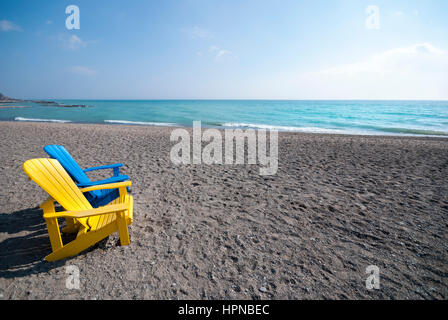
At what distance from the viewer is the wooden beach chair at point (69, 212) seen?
211cm

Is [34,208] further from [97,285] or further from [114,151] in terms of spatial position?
[114,151]

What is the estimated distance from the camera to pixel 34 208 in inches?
133

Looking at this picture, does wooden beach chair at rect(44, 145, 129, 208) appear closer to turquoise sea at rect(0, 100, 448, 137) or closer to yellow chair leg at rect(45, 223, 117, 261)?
yellow chair leg at rect(45, 223, 117, 261)

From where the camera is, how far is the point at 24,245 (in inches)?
98.3

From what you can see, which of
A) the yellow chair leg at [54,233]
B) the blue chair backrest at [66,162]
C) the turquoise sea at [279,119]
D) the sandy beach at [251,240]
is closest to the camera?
the sandy beach at [251,240]

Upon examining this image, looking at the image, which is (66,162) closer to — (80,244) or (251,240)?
(80,244)

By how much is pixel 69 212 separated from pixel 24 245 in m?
1.05

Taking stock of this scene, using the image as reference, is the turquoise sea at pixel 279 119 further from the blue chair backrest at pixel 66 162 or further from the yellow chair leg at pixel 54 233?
the yellow chair leg at pixel 54 233

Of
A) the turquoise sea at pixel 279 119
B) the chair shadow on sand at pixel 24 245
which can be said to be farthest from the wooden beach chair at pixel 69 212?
the turquoise sea at pixel 279 119

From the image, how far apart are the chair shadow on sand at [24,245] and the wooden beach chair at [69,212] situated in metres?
0.17

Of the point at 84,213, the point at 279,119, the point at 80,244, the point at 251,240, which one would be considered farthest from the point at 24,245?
the point at 279,119

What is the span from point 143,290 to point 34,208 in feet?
8.99

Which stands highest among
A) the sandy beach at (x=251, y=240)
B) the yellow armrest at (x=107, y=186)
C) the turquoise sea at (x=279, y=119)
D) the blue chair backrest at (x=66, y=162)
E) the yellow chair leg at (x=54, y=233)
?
the turquoise sea at (x=279, y=119)

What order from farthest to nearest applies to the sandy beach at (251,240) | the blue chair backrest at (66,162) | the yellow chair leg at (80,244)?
the blue chair backrest at (66,162) < the yellow chair leg at (80,244) < the sandy beach at (251,240)
